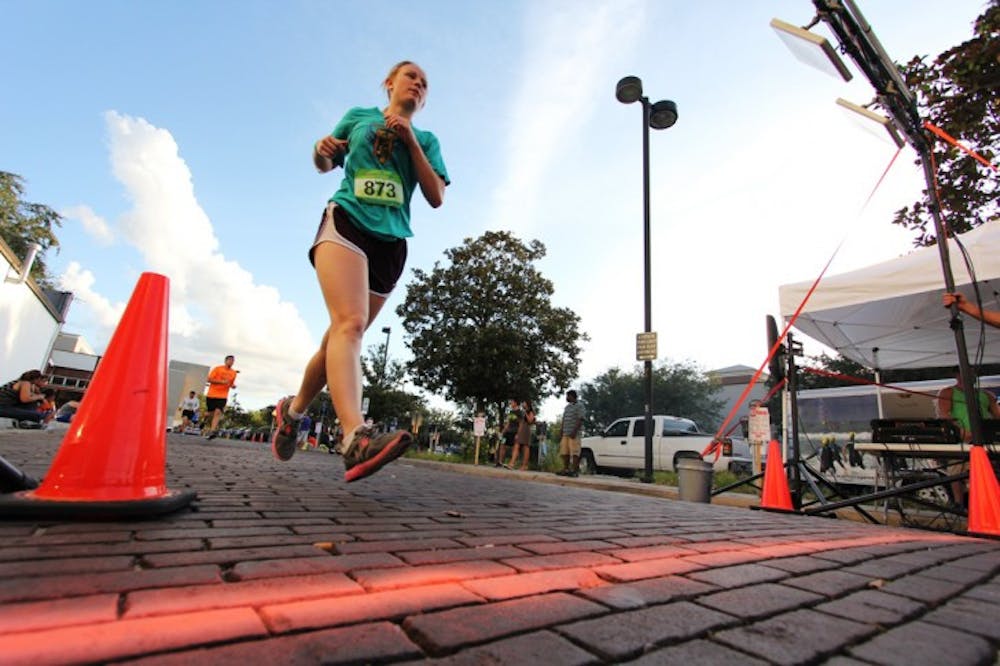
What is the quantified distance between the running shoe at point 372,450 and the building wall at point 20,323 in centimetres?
1428

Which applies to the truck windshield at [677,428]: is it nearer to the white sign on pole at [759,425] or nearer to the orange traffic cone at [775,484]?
the white sign on pole at [759,425]

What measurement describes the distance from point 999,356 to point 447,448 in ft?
126

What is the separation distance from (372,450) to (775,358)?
4.49m

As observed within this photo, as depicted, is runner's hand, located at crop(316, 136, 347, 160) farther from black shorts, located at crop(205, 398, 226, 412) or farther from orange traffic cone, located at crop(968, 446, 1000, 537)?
black shorts, located at crop(205, 398, 226, 412)

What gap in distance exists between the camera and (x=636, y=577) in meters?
1.40

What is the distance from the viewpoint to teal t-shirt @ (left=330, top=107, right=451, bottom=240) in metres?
2.74

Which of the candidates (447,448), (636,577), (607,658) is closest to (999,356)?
(636,577)

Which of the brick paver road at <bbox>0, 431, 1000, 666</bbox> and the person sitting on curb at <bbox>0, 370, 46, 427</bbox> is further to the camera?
the person sitting on curb at <bbox>0, 370, 46, 427</bbox>

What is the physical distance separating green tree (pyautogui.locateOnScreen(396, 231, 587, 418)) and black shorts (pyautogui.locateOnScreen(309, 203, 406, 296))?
17490 mm

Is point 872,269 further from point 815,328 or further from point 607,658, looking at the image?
point 607,658

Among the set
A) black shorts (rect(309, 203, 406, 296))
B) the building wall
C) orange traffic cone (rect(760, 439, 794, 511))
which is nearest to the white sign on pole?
orange traffic cone (rect(760, 439, 794, 511))

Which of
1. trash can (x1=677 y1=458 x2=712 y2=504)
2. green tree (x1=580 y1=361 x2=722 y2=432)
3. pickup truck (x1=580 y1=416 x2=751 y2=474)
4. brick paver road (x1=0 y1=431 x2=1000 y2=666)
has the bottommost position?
brick paver road (x1=0 y1=431 x2=1000 y2=666)

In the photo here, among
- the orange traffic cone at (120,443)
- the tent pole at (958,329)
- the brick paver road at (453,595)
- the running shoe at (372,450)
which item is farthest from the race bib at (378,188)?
the tent pole at (958,329)

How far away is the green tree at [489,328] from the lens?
2089 cm
